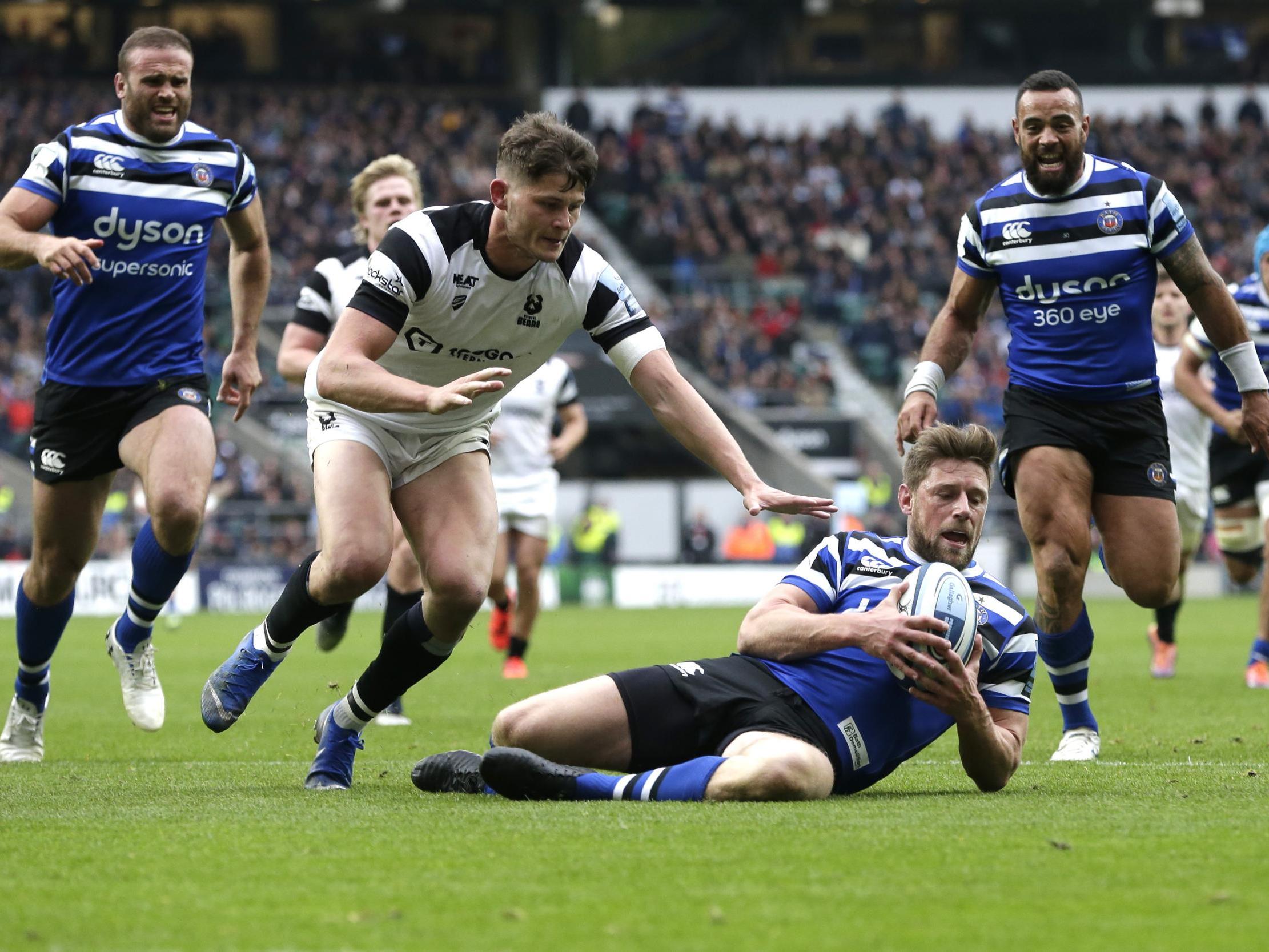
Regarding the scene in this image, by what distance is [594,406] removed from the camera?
31.8m

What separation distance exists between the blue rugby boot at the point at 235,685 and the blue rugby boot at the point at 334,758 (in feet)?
0.97

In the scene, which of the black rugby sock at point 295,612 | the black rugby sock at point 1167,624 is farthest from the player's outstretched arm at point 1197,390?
the black rugby sock at point 295,612

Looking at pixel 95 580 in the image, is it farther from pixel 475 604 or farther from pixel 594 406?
pixel 475 604

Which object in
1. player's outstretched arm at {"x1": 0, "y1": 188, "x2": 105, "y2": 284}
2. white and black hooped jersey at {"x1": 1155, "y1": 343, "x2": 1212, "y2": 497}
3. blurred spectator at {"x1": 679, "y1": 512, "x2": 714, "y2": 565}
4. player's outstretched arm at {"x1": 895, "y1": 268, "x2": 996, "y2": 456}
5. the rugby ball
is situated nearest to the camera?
the rugby ball

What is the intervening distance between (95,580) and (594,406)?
10.4 metres

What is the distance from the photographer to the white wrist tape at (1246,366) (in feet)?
23.1

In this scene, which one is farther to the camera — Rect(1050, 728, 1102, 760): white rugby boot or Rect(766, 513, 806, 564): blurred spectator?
Rect(766, 513, 806, 564): blurred spectator

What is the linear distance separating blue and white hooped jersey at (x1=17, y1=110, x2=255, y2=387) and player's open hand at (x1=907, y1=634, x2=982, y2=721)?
362 cm

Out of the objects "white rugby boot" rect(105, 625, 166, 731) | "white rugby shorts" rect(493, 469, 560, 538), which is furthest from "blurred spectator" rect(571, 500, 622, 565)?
"white rugby boot" rect(105, 625, 166, 731)

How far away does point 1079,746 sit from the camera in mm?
7234

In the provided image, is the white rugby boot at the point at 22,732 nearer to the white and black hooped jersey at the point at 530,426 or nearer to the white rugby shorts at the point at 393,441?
the white rugby shorts at the point at 393,441

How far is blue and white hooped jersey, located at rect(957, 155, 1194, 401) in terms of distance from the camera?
707cm

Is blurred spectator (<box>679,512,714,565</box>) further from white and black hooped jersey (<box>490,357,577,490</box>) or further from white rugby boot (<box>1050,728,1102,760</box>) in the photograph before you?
white rugby boot (<box>1050,728,1102,760</box>)

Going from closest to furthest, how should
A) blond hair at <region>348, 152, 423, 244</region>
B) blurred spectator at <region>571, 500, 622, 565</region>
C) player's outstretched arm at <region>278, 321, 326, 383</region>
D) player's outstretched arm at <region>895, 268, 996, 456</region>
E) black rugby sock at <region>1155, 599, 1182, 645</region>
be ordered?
player's outstretched arm at <region>895, 268, 996, 456</region>, player's outstretched arm at <region>278, 321, 326, 383</region>, blond hair at <region>348, 152, 423, 244</region>, black rugby sock at <region>1155, 599, 1182, 645</region>, blurred spectator at <region>571, 500, 622, 565</region>
